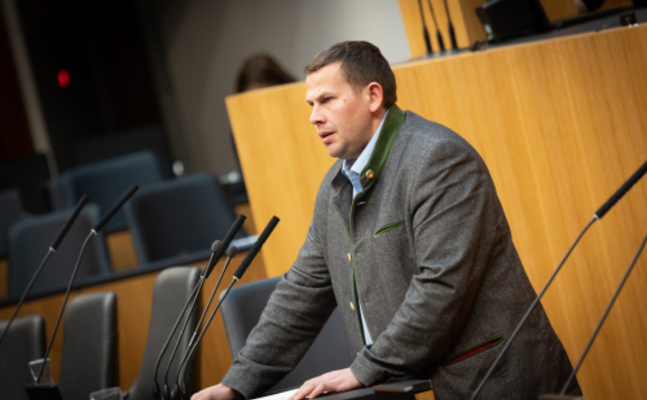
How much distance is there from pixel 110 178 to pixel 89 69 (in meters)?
3.57

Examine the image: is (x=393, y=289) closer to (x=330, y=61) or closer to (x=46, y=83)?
(x=330, y=61)

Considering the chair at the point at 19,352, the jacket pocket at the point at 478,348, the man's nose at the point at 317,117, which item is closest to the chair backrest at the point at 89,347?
the chair at the point at 19,352

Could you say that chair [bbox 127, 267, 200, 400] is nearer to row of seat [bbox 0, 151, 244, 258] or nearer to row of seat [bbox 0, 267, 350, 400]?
row of seat [bbox 0, 267, 350, 400]

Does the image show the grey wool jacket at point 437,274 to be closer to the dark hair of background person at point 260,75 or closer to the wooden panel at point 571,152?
the wooden panel at point 571,152

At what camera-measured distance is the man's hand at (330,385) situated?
257cm

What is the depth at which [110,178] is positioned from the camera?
789 cm

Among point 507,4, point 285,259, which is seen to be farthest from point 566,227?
point 285,259

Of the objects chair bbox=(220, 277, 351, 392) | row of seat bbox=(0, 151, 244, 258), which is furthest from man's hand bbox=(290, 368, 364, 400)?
row of seat bbox=(0, 151, 244, 258)

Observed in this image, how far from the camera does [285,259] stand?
13.9ft

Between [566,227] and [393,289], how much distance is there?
3.37ft

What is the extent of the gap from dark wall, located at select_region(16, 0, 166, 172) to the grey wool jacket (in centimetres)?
865

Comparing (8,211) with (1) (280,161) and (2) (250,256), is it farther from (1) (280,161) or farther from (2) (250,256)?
(2) (250,256)

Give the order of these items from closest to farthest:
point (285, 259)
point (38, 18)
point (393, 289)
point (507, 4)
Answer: point (393, 289) → point (507, 4) → point (285, 259) → point (38, 18)

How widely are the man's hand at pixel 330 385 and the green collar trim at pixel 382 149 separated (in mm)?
482
